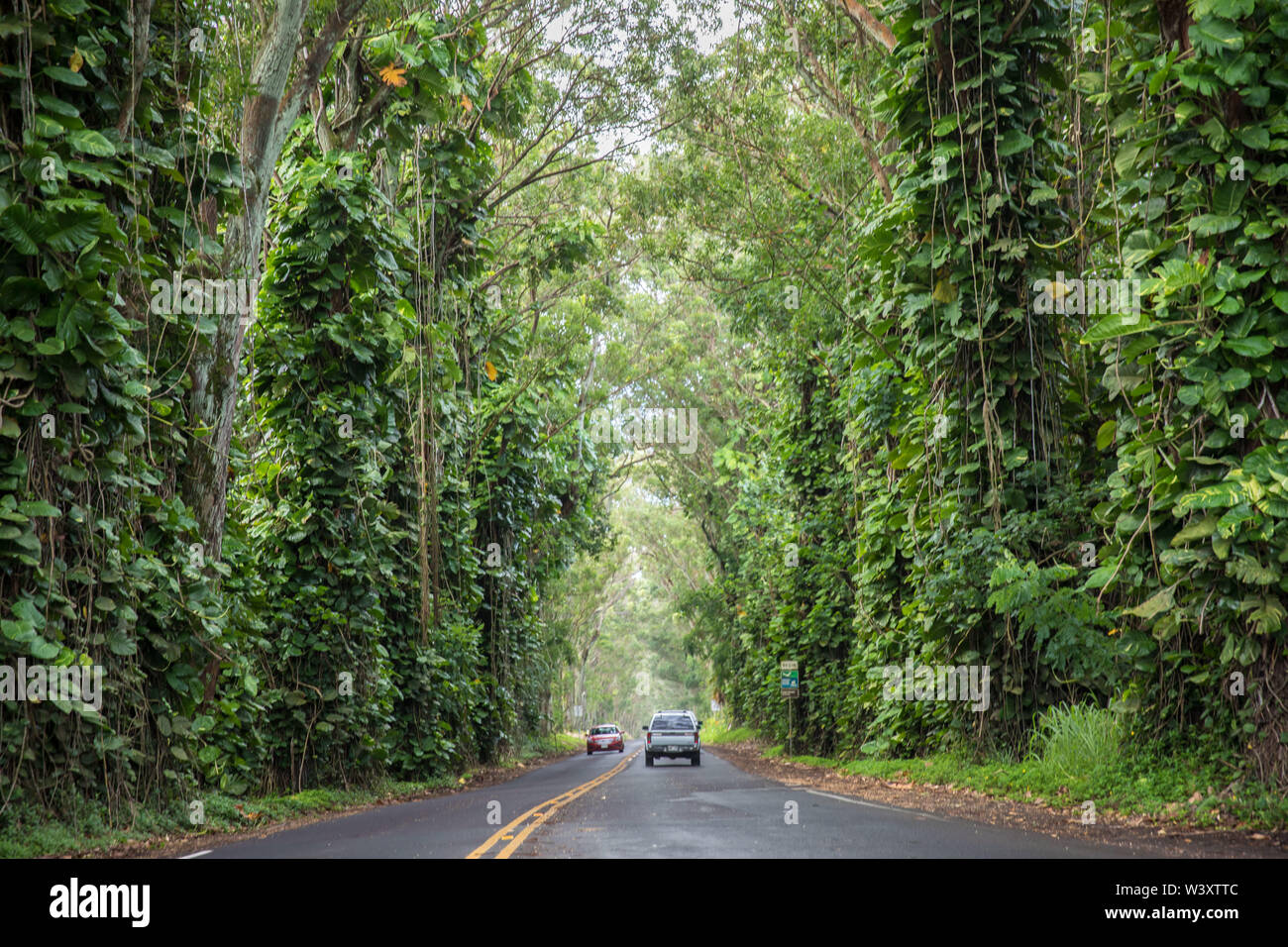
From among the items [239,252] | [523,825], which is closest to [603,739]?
[523,825]

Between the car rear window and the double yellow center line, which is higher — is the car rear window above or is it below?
below

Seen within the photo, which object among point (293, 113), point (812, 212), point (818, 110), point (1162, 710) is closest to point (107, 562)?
point (293, 113)

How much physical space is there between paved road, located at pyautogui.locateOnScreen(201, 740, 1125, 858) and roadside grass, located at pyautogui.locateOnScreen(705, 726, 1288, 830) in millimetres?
1607

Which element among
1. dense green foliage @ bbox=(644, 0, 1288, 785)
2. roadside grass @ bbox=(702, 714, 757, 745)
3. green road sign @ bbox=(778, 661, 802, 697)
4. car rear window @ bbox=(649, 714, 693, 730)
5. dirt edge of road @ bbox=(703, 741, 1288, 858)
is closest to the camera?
dirt edge of road @ bbox=(703, 741, 1288, 858)

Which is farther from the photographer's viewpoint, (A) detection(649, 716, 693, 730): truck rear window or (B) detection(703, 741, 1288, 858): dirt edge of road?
(A) detection(649, 716, 693, 730): truck rear window

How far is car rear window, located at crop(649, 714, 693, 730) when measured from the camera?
31625mm

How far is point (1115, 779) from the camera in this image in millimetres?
10805

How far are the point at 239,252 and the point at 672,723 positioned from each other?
22.5 meters

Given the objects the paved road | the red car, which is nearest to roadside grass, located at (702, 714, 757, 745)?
the red car

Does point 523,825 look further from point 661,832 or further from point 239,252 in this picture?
point 239,252

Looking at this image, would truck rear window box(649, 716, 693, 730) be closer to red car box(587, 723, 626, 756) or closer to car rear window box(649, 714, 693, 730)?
car rear window box(649, 714, 693, 730)

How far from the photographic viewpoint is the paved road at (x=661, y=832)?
8094 mm

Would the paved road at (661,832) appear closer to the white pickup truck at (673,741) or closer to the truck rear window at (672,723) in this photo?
the white pickup truck at (673,741)
